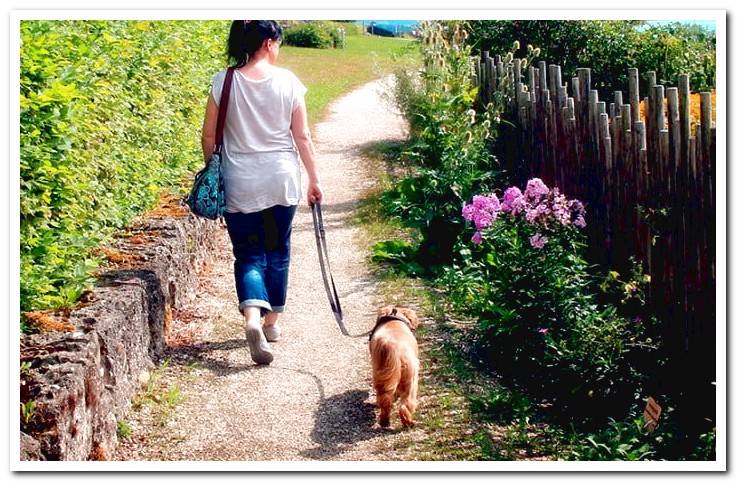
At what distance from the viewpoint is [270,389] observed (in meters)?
5.25

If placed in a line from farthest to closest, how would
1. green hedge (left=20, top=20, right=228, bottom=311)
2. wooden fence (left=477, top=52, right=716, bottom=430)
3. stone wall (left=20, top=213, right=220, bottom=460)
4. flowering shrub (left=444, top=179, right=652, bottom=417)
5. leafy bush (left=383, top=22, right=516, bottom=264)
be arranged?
leafy bush (left=383, top=22, right=516, bottom=264) → flowering shrub (left=444, top=179, right=652, bottom=417) → wooden fence (left=477, top=52, right=716, bottom=430) → green hedge (left=20, top=20, right=228, bottom=311) → stone wall (left=20, top=213, right=220, bottom=460)

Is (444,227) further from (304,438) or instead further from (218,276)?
(304,438)

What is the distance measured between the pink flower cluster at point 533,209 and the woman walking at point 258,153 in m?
0.93

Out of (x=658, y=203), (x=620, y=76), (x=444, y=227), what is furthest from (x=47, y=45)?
(x=620, y=76)

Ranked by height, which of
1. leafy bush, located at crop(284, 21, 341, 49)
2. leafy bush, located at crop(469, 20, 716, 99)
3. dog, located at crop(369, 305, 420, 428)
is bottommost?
dog, located at crop(369, 305, 420, 428)

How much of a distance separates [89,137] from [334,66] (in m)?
23.6

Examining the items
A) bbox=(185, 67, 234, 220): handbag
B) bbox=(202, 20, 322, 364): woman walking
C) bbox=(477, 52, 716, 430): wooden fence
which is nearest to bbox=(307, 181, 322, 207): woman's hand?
bbox=(202, 20, 322, 364): woman walking

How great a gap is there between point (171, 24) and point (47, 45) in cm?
356

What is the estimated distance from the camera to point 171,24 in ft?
26.3

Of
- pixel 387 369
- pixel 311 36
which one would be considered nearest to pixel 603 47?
pixel 387 369

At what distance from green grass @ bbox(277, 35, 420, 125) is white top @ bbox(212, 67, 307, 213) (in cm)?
1017

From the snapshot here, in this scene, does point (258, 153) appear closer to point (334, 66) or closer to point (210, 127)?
point (210, 127)

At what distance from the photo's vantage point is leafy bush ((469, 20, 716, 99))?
11.9 m

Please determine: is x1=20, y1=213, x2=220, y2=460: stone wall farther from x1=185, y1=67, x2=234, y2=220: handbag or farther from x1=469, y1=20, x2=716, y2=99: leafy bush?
x1=469, y1=20, x2=716, y2=99: leafy bush
